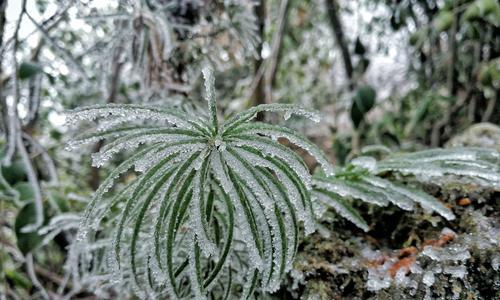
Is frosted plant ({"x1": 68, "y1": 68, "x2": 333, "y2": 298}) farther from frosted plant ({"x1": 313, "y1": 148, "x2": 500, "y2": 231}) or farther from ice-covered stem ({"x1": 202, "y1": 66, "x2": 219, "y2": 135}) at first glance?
frosted plant ({"x1": 313, "y1": 148, "x2": 500, "y2": 231})

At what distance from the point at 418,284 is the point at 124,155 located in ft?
6.84

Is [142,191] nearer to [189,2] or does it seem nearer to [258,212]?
[258,212]

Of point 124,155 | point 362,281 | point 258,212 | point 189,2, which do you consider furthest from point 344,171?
point 124,155

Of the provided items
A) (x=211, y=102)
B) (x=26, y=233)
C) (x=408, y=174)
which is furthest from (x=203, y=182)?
(x=26, y=233)

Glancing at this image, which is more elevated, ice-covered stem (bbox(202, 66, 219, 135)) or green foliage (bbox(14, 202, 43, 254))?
ice-covered stem (bbox(202, 66, 219, 135))

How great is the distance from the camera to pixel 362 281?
789 millimetres

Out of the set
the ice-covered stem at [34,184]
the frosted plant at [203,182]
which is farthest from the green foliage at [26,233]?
the frosted plant at [203,182]

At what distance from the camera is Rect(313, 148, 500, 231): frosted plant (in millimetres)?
841

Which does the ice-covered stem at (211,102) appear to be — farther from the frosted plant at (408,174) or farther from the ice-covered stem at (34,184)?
the ice-covered stem at (34,184)

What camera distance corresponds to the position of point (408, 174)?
1.01 metres

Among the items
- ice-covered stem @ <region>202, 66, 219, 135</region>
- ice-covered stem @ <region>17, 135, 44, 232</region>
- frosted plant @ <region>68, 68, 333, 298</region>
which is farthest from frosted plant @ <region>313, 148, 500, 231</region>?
ice-covered stem @ <region>17, 135, 44, 232</region>

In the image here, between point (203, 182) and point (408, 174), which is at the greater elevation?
point (408, 174)

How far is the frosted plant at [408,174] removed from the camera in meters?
0.84

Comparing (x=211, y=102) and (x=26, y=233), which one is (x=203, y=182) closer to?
(x=211, y=102)
